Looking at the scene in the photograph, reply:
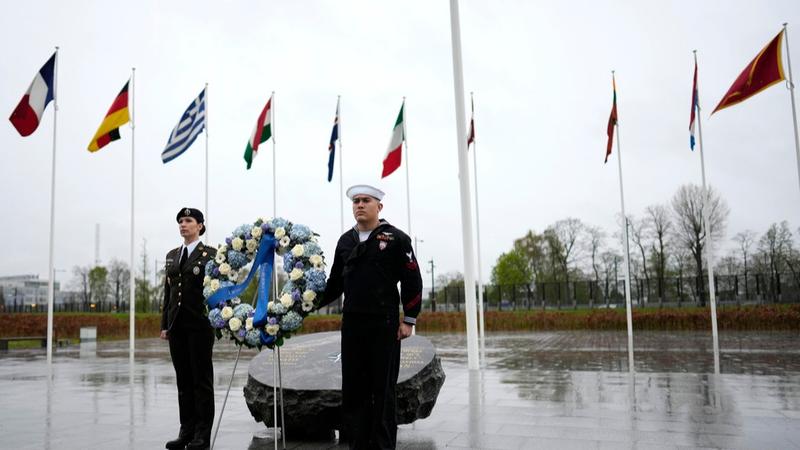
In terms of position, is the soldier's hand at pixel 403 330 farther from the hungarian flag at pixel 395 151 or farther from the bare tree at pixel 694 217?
the bare tree at pixel 694 217

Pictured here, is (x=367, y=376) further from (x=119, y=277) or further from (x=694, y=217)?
(x=119, y=277)

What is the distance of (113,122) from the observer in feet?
50.8

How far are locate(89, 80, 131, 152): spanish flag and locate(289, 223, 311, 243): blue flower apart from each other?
1204cm

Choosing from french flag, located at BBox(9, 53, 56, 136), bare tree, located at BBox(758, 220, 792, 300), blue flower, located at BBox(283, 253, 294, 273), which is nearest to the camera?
blue flower, located at BBox(283, 253, 294, 273)

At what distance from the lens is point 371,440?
456cm

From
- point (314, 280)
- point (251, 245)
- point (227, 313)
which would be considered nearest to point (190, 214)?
point (251, 245)

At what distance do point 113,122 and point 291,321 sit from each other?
41.8 ft

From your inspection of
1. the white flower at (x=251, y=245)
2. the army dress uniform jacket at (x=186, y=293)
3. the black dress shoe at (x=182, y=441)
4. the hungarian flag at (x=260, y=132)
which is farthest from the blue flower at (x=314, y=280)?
the hungarian flag at (x=260, y=132)

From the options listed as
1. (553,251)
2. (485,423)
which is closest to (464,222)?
(485,423)

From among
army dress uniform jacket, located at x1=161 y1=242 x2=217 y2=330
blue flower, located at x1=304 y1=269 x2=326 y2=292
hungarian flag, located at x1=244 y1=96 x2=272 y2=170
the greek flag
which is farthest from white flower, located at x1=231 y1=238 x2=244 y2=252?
A: hungarian flag, located at x1=244 y1=96 x2=272 y2=170

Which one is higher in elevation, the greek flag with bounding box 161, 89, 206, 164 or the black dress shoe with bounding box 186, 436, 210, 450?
the greek flag with bounding box 161, 89, 206, 164

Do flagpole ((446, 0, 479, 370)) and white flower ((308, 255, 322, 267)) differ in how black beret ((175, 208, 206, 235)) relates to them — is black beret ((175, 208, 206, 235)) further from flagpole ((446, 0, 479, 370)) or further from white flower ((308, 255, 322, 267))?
flagpole ((446, 0, 479, 370))

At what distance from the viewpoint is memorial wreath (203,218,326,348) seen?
198 inches

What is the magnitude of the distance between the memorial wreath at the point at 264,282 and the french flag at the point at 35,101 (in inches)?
440
